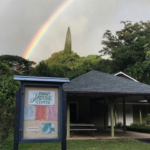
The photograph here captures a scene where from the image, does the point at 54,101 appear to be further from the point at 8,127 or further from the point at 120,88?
the point at 120,88

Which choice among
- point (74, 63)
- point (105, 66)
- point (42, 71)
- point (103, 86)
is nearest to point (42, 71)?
point (42, 71)

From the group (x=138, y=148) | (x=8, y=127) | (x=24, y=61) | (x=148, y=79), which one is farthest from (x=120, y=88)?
(x=24, y=61)

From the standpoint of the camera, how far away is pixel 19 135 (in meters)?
5.74

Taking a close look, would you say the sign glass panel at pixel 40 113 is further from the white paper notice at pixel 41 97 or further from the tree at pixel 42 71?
the tree at pixel 42 71

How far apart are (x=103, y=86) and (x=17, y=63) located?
93.2ft

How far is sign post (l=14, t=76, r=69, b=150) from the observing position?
19.3ft

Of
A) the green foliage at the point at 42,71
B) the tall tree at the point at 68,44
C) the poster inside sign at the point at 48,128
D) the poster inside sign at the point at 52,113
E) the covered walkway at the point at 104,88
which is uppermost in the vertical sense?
the tall tree at the point at 68,44

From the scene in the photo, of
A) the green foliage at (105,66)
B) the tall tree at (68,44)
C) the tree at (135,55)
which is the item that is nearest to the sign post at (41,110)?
the tree at (135,55)

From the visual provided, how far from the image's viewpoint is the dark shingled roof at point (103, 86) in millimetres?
11109

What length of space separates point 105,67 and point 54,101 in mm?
27287

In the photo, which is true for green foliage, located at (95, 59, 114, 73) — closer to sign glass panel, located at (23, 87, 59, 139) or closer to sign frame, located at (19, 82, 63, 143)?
sign frame, located at (19, 82, 63, 143)

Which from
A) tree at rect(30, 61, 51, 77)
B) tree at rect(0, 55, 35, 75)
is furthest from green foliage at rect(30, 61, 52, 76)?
tree at rect(0, 55, 35, 75)

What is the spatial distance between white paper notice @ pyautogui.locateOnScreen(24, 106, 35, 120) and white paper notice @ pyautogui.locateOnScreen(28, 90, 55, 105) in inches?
5.4

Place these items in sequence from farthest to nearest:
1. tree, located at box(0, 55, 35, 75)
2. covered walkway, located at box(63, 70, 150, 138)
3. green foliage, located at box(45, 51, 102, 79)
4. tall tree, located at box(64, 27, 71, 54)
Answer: tall tree, located at box(64, 27, 71, 54), green foliage, located at box(45, 51, 102, 79), tree, located at box(0, 55, 35, 75), covered walkway, located at box(63, 70, 150, 138)
